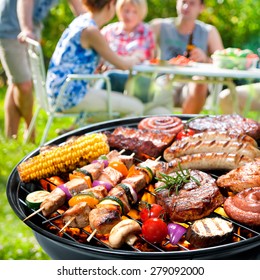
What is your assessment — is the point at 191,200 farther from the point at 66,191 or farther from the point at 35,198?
the point at 35,198

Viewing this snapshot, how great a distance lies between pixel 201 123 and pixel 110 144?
0.51 meters

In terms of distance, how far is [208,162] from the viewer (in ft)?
7.23

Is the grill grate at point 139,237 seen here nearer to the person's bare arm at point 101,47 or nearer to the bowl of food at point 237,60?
the person's bare arm at point 101,47

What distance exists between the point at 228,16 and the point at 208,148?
16.0 ft

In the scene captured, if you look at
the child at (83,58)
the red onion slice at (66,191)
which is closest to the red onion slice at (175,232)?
the red onion slice at (66,191)

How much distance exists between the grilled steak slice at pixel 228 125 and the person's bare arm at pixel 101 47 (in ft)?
5.15

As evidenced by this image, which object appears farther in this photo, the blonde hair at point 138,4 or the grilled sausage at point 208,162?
the blonde hair at point 138,4

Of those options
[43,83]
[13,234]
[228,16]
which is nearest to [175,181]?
[13,234]

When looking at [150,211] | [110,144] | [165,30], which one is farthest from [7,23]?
[150,211]

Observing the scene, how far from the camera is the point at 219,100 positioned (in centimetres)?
473

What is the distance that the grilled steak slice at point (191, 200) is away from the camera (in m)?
1.84

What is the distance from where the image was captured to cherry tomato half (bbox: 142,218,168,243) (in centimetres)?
176

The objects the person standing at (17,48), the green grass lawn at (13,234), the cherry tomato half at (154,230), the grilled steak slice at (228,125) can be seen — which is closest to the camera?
the cherry tomato half at (154,230)
